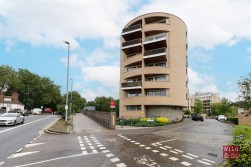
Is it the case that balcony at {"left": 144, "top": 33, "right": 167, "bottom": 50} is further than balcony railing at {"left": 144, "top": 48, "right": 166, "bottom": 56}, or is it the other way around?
balcony at {"left": 144, "top": 33, "right": 167, "bottom": 50}

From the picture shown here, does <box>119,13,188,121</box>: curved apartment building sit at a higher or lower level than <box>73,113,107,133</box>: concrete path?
higher

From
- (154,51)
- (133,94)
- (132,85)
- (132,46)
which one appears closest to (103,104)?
(133,94)

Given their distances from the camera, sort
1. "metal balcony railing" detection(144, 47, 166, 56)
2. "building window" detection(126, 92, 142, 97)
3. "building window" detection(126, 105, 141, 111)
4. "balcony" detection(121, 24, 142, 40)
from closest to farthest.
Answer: "metal balcony railing" detection(144, 47, 166, 56) < "building window" detection(126, 105, 141, 111) < "building window" detection(126, 92, 142, 97) < "balcony" detection(121, 24, 142, 40)

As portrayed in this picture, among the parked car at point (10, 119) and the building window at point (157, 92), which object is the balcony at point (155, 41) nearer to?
the building window at point (157, 92)

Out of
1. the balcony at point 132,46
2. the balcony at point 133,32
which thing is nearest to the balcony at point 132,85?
the balcony at point 132,46

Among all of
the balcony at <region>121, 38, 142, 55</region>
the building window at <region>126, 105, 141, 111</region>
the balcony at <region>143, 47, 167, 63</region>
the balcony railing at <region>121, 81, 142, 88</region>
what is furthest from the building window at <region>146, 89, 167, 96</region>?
the balcony at <region>121, 38, 142, 55</region>

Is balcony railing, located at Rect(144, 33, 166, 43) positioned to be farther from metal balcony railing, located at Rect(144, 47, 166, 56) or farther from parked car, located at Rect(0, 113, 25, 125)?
parked car, located at Rect(0, 113, 25, 125)

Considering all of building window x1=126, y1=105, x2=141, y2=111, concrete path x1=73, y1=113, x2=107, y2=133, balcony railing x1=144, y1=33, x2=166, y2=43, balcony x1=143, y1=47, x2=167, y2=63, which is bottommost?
concrete path x1=73, y1=113, x2=107, y2=133

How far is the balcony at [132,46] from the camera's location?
4284 centimetres

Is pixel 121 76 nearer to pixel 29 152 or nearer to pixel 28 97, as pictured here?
pixel 29 152

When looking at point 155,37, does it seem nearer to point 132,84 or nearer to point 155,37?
point 155,37

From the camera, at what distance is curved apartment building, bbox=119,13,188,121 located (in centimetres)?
4053

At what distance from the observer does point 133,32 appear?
44469mm

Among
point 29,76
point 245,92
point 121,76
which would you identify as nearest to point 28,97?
point 29,76
